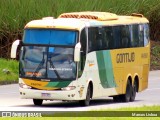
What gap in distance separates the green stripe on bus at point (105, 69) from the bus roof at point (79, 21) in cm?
105

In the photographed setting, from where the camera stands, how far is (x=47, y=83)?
2750cm

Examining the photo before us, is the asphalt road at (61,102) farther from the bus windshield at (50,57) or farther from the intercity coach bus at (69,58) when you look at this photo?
the bus windshield at (50,57)

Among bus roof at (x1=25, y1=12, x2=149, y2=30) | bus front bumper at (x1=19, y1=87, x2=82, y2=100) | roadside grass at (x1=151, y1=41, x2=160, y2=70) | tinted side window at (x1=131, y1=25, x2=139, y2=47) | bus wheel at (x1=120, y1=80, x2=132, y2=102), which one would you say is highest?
bus roof at (x1=25, y1=12, x2=149, y2=30)

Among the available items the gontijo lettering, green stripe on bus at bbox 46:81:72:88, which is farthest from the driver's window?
the gontijo lettering

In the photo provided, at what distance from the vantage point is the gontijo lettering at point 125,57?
31109 mm

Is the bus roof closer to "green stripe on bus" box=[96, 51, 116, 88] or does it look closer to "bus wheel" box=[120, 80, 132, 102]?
"green stripe on bus" box=[96, 51, 116, 88]

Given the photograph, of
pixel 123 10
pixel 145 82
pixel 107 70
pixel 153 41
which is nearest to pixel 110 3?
pixel 123 10

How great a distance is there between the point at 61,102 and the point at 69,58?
3772 millimetres

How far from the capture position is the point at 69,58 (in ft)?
90.5

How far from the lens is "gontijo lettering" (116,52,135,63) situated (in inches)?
1225

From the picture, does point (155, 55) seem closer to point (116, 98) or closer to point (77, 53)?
point (116, 98)

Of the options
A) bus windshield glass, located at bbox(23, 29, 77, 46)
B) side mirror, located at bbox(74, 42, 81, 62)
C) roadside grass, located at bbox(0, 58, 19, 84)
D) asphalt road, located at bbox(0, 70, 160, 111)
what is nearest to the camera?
asphalt road, located at bbox(0, 70, 160, 111)

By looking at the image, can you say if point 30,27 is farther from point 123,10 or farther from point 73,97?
point 123,10

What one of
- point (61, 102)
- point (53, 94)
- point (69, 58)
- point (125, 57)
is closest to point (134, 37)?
point (125, 57)
